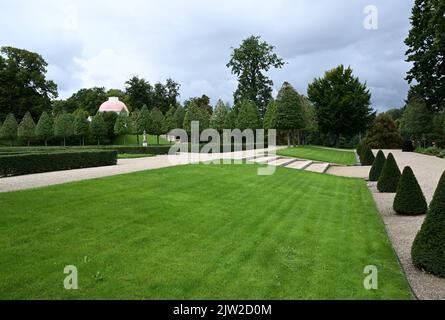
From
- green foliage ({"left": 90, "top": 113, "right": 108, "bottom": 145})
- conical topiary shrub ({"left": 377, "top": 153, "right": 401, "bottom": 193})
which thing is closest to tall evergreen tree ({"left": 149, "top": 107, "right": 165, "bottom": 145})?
green foliage ({"left": 90, "top": 113, "right": 108, "bottom": 145})

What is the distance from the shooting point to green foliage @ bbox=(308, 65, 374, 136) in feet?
182

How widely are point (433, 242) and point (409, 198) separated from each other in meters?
5.27

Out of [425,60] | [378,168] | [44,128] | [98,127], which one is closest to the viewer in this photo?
[378,168]

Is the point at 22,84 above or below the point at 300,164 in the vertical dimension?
above

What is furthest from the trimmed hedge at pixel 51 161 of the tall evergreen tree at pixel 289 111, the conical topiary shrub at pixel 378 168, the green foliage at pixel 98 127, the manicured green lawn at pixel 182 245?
the green foliage at pixel 98 127

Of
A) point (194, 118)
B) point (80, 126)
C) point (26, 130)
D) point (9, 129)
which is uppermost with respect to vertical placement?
point (194, 118)

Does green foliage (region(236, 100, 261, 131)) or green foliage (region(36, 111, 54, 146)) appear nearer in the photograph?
green foliage (region(236, 100, 261, 131))

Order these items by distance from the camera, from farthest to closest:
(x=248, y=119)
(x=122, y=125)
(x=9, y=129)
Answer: (x=122, y=125)
(x=9, y=129)
(x=248, y=119)

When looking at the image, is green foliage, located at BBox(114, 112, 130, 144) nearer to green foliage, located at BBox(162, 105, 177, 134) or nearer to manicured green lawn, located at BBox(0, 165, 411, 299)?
green foliage, located at BBox(162, 105, 177, 134)

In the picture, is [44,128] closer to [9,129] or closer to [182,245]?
[9,129]

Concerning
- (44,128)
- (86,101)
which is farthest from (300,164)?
(86,101)

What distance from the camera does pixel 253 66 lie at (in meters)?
55.6

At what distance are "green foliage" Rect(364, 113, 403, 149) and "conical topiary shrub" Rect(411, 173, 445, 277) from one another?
55.8 meters
